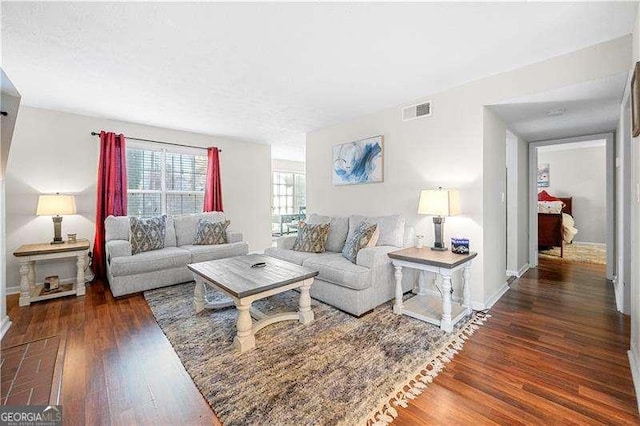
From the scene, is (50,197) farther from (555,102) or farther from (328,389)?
(555,102)

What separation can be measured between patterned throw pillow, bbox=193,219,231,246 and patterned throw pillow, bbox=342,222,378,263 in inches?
83.9

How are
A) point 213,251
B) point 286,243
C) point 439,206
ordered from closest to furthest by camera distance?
point 439,206 → point 286,243 → point 213,251

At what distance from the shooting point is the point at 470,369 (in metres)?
1.83

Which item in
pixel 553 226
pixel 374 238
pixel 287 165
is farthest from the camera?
pixel 287 165

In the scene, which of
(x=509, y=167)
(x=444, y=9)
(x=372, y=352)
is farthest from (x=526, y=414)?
(x=509, y=167)

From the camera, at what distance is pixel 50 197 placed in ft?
10.8

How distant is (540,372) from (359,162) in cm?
290

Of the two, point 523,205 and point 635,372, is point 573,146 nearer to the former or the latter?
point 523,205

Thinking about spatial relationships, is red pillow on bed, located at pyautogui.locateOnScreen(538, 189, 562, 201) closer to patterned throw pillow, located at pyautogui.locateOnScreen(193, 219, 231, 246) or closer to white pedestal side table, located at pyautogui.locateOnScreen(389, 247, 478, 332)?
white pedestal side table, located at pyautogui.locateOnScreen(389, 247, 478, 332)

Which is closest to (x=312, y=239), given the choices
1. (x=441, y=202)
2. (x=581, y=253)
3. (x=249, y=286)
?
(x=249, y=286)

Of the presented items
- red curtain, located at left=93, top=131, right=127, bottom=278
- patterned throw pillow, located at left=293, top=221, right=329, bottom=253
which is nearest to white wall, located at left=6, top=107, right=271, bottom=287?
red curtain, located at left=93, top=131, right=127, bottom=278

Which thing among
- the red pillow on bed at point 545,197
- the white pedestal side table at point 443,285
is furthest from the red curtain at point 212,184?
the red pillow on bed at point 545,197

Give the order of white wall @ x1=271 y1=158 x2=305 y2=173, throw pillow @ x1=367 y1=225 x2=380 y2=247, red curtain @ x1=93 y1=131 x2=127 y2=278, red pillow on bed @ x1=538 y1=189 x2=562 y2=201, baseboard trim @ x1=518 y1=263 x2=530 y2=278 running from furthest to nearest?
white wall @ x1=271 y1=158 x2=305 y2=173, red pillow on bed @ x1=538 y1=189 x2=562 y2=201, baseboard trim @ x1=518 y1=263 x2=530 y2=278, red curtain @ x1=93 y1=131 x2=127 y2=278, throw pillow @ x1=367 y1=225 x2=380 y2=247

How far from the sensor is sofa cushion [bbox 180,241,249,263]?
372 cm
